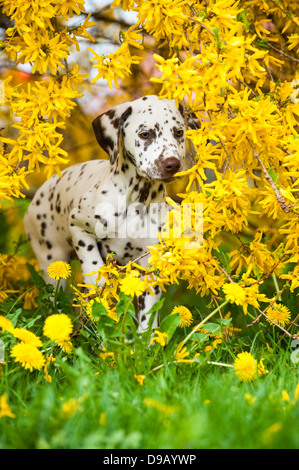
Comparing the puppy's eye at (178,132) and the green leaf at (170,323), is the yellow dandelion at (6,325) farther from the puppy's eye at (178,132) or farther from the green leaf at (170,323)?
the puppy's eye at (178,132)

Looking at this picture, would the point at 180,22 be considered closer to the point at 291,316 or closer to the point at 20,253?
the point at 291,316

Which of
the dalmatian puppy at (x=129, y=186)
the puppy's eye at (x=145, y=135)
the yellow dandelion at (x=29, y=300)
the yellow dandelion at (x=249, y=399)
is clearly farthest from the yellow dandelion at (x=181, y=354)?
the yellow dandelion at (x=29, y=300)

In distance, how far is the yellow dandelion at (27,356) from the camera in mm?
2412

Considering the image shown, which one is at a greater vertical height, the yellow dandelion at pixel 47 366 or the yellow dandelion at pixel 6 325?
the yellow dandelion at pixel 6 325

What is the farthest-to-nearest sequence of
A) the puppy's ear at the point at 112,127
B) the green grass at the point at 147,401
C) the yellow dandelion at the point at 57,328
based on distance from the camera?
1. the puppy's ear at the point at 112,127
2. the yellow dandelion at the point at 57,328
3. the green grass at the point at 147,401

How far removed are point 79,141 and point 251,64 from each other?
2.83 meters

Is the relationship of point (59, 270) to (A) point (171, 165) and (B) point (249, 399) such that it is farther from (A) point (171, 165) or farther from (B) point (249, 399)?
(B) point (249, 399)

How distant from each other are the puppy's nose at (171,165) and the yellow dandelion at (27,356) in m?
1.19

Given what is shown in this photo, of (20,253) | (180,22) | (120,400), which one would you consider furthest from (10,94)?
(20,253)

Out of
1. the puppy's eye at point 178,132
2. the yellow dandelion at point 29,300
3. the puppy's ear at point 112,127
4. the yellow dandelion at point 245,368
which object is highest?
the puppy's eye at point 178,132

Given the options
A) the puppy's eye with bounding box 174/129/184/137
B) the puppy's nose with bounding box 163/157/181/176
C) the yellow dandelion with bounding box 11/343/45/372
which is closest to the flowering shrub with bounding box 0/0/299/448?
the yellow dandelion with bounding box 11/343/45/372

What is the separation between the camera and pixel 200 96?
274cm

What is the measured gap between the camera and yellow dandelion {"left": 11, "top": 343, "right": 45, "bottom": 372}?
95.0 inches

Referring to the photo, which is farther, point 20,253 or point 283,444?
point 20,253
